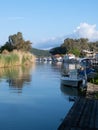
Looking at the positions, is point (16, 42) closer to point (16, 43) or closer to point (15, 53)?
point (16, 43)

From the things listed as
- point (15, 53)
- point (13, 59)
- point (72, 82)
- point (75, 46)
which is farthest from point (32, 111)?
point (75, 46)

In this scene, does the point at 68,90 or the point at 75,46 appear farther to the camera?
the point at 75,46

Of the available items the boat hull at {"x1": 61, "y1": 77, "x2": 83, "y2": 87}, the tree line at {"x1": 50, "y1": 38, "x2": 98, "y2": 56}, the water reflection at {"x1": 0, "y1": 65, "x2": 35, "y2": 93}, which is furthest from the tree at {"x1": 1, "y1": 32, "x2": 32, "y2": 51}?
the boat hull at {"x1": 61, "y1": 77, "x2": 83, "y2": 87}

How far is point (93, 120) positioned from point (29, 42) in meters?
101

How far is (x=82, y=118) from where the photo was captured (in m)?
14.2

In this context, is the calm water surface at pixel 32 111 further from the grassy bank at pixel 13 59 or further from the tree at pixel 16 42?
the tree at pixel 16 42

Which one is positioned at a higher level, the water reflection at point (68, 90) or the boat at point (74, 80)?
the boat at point (74, 80)

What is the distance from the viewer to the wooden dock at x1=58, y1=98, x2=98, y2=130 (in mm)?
12742

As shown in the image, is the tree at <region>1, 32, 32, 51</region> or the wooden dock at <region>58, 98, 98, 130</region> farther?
the tree at <region>1, 32, 32, 51</region>

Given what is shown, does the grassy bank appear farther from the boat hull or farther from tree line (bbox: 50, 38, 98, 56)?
tree line (bbox: 50, 38, 98, 56)

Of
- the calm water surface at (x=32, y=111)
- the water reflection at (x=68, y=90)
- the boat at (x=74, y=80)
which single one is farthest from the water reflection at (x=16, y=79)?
the calm water surface at (x=32, y=111)

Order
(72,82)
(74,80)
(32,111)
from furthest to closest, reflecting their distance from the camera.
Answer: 1. (72,82)
2. (74,80)
3. (32,111)

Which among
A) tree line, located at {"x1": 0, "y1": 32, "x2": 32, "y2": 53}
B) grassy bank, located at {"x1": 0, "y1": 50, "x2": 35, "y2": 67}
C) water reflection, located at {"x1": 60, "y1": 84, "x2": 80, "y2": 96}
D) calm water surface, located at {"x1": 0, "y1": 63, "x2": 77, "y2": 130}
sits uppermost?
tree line, located at {"x1": 0, "y1": 32, "x2": 32, "y2": 53}

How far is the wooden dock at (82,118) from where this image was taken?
41.8ft
